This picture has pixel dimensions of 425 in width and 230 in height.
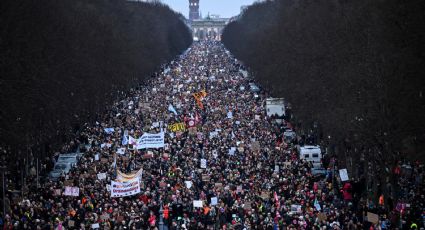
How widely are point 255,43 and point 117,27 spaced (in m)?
24.8

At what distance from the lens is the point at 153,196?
110 ft

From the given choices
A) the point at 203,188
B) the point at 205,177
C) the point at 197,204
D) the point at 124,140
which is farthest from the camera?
the point at 124,140

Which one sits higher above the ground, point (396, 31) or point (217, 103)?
point (396, 31)

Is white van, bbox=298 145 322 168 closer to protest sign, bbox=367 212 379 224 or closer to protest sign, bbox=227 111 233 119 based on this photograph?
protest sign, bbox=227 111 233 119

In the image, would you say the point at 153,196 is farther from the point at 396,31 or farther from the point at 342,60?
the point at 342,60

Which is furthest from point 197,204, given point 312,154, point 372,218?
point 312,154

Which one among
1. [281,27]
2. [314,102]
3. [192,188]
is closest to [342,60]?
[314,102]

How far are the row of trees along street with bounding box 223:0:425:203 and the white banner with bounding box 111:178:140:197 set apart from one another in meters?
9.92

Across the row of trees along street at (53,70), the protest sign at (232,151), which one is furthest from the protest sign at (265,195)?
the row of trees along street at (53,70)

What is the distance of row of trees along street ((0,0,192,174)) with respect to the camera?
3609 cm

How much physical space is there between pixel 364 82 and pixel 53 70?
56.8 feet

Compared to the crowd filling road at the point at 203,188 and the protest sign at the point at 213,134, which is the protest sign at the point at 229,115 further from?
the protest sign at the point at 213,134

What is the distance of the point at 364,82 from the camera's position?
3859 centimetres

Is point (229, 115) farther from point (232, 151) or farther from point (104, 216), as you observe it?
point (104, 216)
